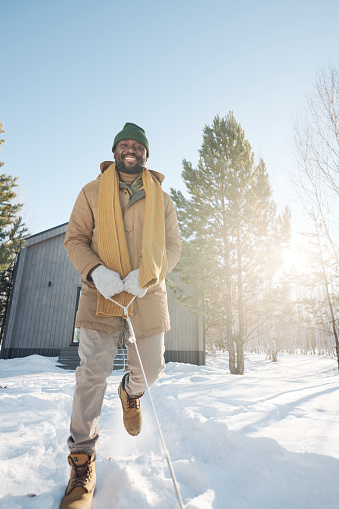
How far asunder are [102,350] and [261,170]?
36.2 ft

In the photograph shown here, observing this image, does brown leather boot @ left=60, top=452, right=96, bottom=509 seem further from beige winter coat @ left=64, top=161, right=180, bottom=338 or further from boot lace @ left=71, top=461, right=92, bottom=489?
beige winter coat @ left=64, top=161, right=180, bottom=338

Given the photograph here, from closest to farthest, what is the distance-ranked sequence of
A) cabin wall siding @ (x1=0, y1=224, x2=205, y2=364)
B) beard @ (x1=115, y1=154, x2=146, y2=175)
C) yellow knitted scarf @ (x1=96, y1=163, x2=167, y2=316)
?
1. yellow knitted scarf @ (x1=96, y1=163, x2=167, y2=316)
2. beard @ (x1=115, y1=154, x2=146, y2=175)
3. cabin wall siding @ (x1=0, y1=224, x2=205, y2=364)

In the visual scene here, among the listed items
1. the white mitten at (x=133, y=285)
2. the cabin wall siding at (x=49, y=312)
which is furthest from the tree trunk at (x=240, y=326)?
the white mitten at (x=133, y=285)

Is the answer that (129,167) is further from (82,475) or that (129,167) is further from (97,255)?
(82,475)

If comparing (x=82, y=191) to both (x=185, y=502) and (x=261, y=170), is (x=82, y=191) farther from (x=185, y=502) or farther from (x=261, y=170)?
(x=261, y=170)

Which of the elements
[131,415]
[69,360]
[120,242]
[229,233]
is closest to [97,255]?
[120,242]

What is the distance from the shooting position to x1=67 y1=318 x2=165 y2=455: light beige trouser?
169 centimetres

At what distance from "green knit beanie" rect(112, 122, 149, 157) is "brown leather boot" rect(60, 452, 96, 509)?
243 cm

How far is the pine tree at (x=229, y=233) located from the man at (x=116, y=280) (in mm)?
8054

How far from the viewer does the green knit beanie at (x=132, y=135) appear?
244 centimetres

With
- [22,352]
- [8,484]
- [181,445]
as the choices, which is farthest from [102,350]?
[22,352]

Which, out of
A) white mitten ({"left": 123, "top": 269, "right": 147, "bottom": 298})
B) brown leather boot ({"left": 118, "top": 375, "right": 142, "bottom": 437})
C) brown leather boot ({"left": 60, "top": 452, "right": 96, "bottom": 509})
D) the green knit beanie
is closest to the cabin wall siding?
brown leather boot ({"left": 118, "top": 375, "right": 142, "bottom": 437})

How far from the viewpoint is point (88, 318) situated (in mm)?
1880

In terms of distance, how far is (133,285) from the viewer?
1864 mm
